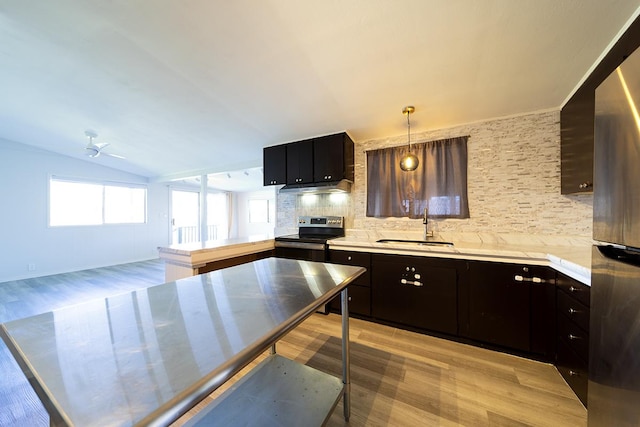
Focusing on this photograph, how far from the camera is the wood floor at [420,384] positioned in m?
1.37

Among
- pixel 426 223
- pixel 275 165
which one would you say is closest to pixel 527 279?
→ pixel 426 223

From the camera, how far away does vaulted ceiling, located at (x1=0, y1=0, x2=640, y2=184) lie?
1.47 meters

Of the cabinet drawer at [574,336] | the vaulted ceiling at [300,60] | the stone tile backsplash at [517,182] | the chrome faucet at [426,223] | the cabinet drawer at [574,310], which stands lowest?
the cabinet drawer at [574,336]

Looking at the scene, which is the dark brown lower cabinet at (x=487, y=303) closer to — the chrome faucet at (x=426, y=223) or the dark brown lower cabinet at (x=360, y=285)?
the dark brown lower cabinet at (x=360, y=285)

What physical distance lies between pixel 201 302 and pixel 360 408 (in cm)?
127

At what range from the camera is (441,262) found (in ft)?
7.04

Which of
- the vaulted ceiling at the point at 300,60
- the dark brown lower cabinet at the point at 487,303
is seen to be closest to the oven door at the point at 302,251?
the dark brown lower cabinet at the point at 487,303

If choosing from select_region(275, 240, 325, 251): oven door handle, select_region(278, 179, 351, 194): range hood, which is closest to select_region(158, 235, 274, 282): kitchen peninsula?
select_region(275, 240, 325, 251): oven door handle

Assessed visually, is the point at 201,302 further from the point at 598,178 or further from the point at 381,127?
the point at 381,127

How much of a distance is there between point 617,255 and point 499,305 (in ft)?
4.83

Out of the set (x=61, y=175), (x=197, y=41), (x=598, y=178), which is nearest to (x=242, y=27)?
(x=197, y=41)

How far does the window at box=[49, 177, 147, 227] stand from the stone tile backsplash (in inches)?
279

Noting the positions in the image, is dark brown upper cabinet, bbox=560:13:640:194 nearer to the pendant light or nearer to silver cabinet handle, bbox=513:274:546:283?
silver cabinet handle, bbox=513:274:546:283

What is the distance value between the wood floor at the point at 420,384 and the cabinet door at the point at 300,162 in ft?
6.11
